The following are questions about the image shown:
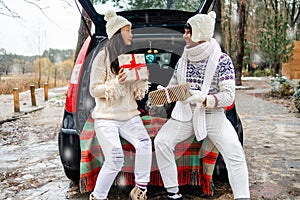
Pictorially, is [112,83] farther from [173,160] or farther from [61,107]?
[61,107]

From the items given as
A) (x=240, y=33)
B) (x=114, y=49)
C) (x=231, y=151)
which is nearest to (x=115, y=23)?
(x=114, y=49)

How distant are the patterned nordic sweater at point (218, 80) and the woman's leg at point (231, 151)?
0.54 ft

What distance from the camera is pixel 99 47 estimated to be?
3.01 meters

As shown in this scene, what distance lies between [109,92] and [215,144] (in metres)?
0.85

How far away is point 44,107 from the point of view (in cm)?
1002

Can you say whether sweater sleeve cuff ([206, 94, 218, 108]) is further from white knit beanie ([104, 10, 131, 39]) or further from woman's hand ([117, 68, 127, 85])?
white knit beanie ([104, 10, 131, 39])

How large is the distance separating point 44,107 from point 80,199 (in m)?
7.54

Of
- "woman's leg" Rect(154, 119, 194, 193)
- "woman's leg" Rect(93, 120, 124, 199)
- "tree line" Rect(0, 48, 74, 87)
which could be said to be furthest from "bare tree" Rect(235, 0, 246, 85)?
"woman's leg" Rect(93, 120, 124, 199)

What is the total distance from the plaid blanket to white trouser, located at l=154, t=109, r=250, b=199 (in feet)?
0.38

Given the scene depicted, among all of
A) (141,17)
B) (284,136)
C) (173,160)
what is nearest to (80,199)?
(173,160)

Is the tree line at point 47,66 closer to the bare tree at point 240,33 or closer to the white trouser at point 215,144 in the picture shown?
the bare tree at point 240,33

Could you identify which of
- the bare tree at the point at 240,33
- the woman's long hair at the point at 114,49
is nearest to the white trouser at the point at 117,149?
the woman's long hair at the point at 114,49

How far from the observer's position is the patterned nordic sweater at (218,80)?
8.21ft

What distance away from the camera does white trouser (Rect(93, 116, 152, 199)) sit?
253cm
